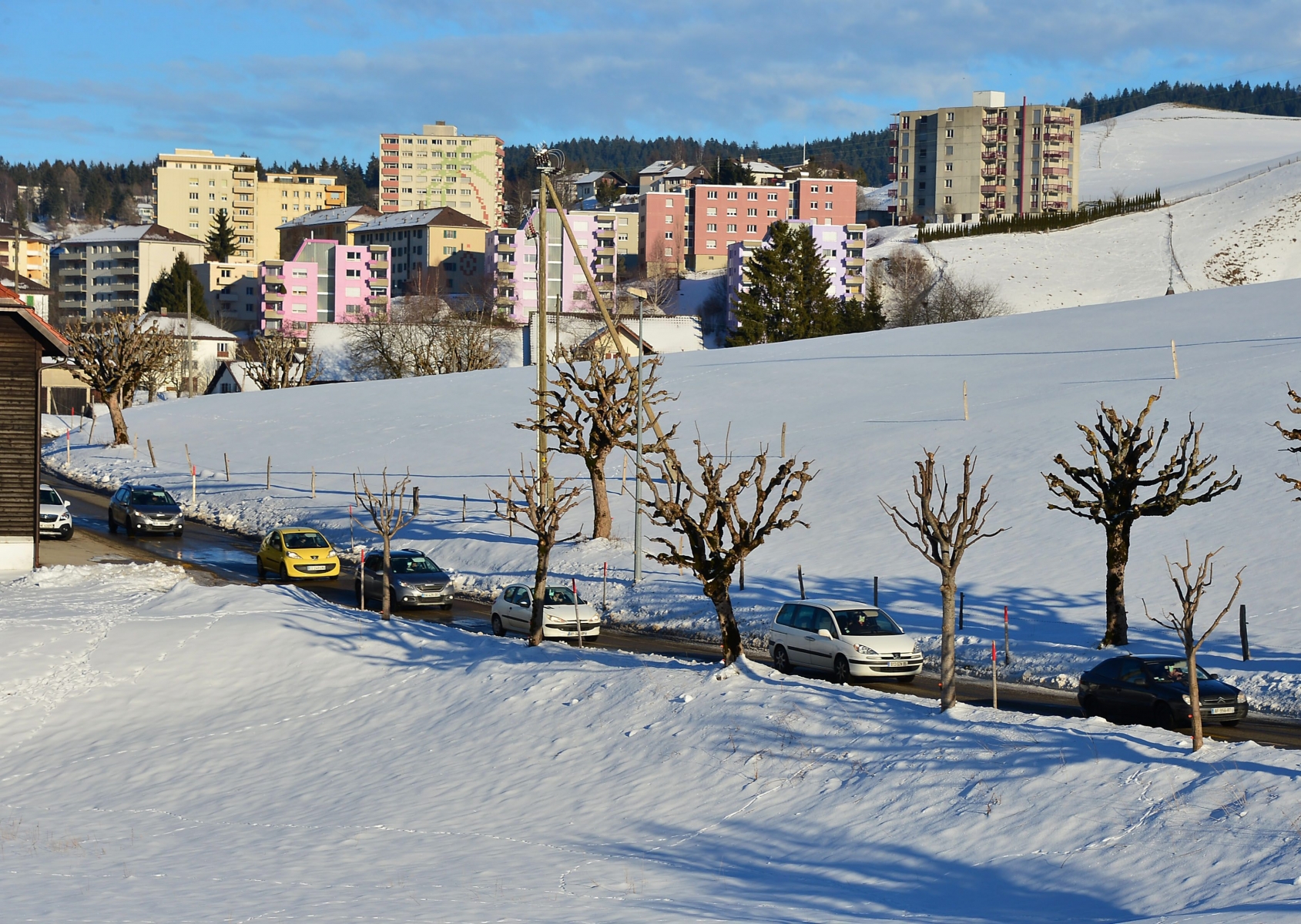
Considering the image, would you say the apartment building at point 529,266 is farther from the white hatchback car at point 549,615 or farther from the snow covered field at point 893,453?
the white hatchback car at point 549,615

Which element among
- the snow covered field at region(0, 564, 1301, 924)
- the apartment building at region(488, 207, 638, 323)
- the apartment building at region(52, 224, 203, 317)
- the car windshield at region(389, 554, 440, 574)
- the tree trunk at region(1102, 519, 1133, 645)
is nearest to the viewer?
the snow covered field at region(0, 564, 1301, 924)

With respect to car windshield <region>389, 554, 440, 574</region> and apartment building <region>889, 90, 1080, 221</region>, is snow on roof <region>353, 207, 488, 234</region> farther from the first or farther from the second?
car windshield <region>389, 554, 440, 574</region>

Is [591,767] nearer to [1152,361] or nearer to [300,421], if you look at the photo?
[1152,361]

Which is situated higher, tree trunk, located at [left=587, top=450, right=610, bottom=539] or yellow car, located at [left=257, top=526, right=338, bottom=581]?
tree trunk, located at [left=587, top=450, right=610, bottom=539]

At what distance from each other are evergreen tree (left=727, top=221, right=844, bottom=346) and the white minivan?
3144 inches

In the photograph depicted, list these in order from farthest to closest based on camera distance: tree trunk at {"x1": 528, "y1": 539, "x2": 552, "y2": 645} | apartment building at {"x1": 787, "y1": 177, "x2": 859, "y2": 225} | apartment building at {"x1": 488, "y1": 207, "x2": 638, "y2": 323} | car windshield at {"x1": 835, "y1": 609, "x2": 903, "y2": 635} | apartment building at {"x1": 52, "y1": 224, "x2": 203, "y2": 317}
A: apartment building at {"x1": 52, "y1": 224, "x2": 203, "y2": 317} → apartment building at {"x1": 787, "y1": 177, "x2": 859, "y2": 225} → apartment building at {"x1": 488, "y1": 207, "x2": 638, "y2": 323} → tree trunk at {"x1": 528, "y1": 539, "x2": 552, "y2": 645} → car windshield at {"x1": 835, "y1": 609, "x2": 903, "y2": 635}

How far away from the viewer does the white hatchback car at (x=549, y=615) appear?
3073cm

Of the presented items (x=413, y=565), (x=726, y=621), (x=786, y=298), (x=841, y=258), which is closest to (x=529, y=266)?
(x=841, y=258)

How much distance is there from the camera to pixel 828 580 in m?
36.2

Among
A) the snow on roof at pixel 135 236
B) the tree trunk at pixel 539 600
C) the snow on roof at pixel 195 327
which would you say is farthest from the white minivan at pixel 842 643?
the snow on roof at pixel 135 236

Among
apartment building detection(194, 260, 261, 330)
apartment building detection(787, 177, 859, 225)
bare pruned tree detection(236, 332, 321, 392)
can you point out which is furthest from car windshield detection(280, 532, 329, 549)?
apartment building detection(787, 177, 859, 225)

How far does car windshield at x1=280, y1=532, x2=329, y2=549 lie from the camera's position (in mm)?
38906

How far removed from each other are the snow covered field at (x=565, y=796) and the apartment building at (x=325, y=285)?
133180mm

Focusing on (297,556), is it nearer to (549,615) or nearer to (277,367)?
(549,615)
